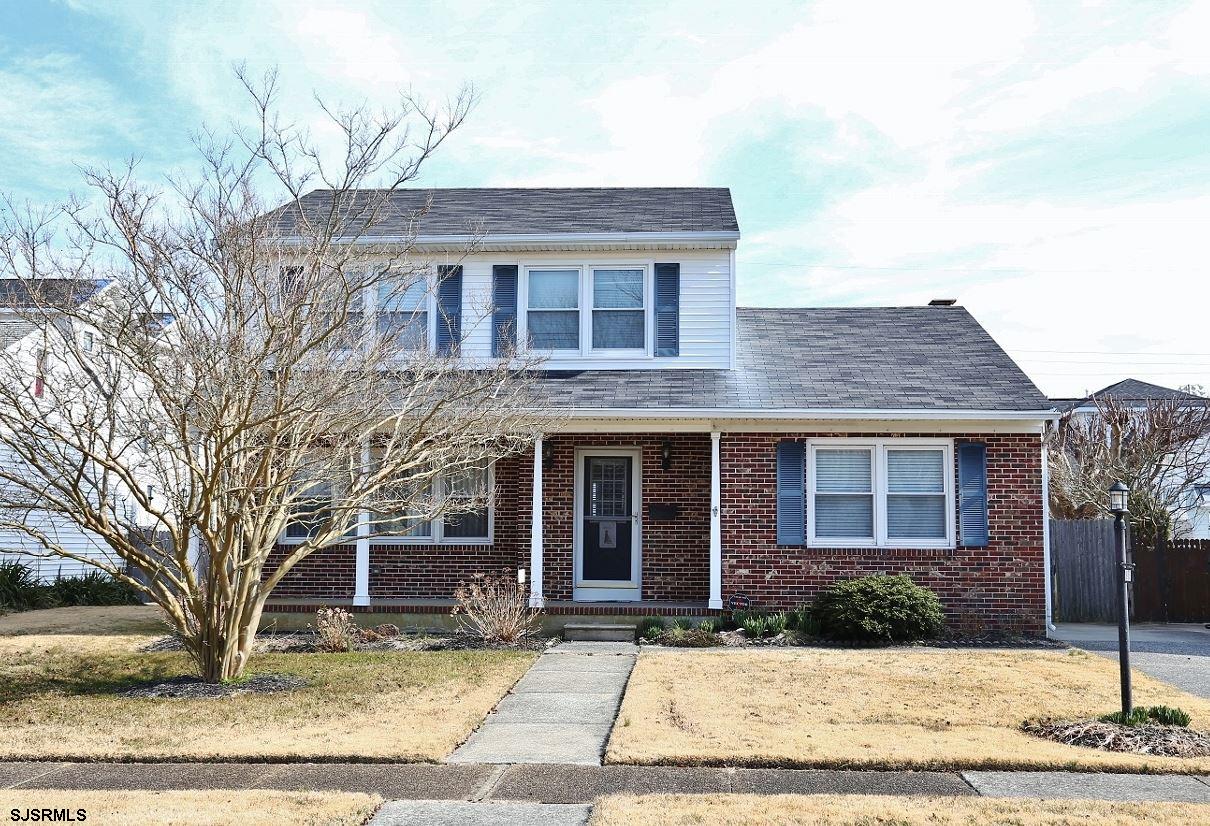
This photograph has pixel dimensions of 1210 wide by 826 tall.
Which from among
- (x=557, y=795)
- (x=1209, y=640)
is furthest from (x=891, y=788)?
(x=1209, y=640)

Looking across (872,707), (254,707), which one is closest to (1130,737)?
(872,707)

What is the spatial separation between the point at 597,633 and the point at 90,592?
10.3 m

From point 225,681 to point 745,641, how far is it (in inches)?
243

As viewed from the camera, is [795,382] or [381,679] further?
[795,382]

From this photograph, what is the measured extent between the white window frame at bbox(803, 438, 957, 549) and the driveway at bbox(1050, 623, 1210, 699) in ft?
7.52

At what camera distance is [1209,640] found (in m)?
14.1

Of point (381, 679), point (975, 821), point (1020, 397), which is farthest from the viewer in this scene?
point (1020, 397)

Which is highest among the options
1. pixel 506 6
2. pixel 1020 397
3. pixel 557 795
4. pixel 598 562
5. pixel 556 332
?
pixel 506 6

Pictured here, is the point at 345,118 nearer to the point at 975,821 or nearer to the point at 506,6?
the point at 506,6

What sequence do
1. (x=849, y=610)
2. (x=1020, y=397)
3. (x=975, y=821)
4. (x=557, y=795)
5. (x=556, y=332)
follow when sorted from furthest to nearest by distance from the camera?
(x=556, y=332)
(x=1020, y=397)
(x=849, y=610)
(x=557, y=795)
(x=975, y=821)

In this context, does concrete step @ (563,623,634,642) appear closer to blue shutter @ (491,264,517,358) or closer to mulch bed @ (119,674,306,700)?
mulch bed @ (119,674,306,700)

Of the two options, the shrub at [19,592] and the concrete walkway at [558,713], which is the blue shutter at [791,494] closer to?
the concrete walkway at [558,713]

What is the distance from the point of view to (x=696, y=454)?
48.6 feet

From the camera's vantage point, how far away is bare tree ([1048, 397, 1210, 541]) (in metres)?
21.5
